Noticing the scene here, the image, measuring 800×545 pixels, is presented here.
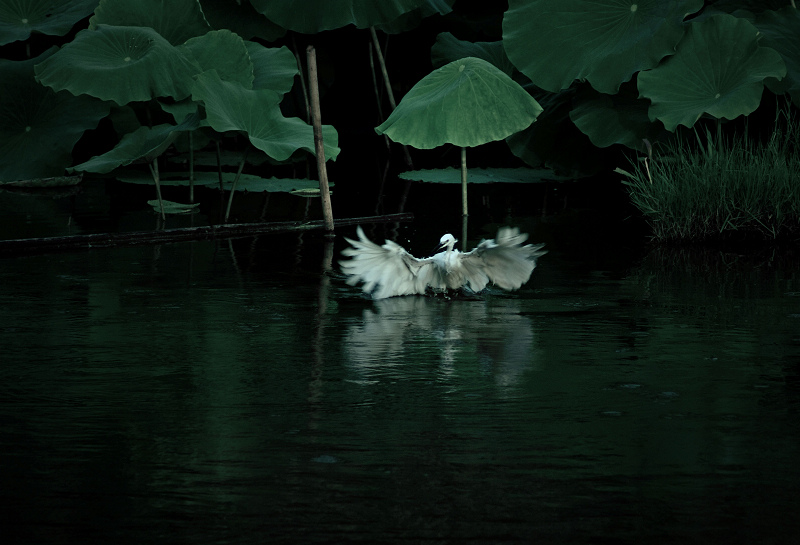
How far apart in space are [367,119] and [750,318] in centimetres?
953

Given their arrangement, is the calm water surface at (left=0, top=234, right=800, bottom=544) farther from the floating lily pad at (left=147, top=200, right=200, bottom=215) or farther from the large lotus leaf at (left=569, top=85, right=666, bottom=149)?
the large lotus leaf at (left=569, top=85, right=666, bottom=149)

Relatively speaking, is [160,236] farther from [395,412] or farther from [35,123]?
[395,412]

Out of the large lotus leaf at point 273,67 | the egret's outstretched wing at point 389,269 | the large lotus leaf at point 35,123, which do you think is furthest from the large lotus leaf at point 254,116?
the egret's outstretched wing at point 389,269

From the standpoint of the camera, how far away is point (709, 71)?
5.82 m

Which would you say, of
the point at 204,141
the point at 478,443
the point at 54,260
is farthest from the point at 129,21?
the point at 478,443

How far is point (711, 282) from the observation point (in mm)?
4215

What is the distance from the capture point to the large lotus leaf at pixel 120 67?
20.5 ft

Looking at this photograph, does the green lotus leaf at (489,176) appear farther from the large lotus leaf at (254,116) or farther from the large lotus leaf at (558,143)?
the large lotus leaf at (254,116)

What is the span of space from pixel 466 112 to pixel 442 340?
2552 millimetres

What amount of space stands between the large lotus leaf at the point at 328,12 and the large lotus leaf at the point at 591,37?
0.66 metres

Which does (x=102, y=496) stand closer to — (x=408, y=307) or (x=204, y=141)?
(x=408, y=307)

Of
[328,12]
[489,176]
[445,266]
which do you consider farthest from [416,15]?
[445,266]

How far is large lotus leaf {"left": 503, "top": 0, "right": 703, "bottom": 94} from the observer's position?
601 centimetres

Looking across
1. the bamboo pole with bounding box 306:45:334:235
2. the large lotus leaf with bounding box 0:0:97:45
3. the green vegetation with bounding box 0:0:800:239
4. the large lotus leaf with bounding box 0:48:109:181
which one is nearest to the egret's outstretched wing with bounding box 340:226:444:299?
the bamboo pole with bounding box 306:45:334:235
